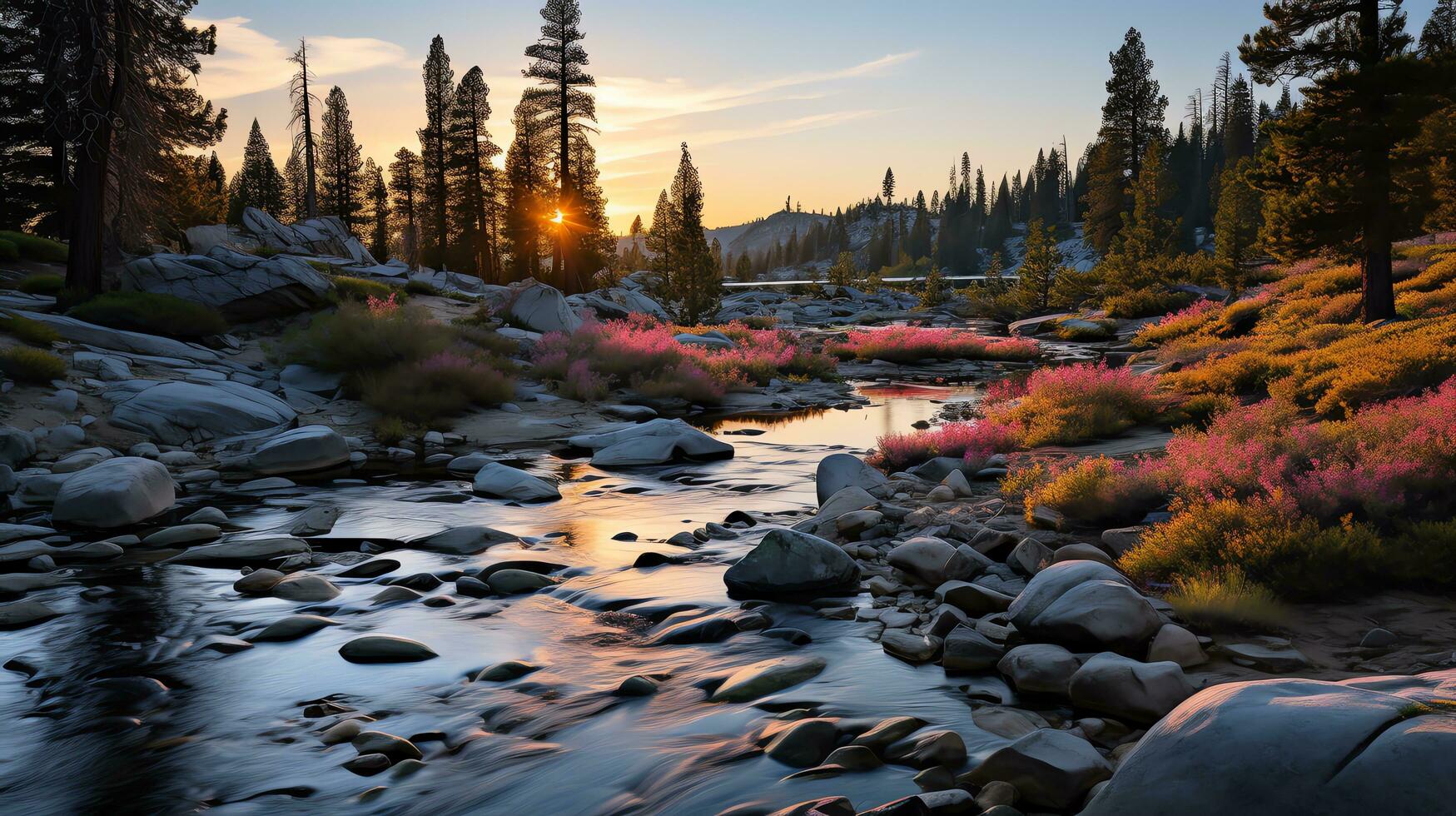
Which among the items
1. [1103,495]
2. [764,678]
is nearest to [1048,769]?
[764,678]

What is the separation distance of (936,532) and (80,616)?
6229 millimetres

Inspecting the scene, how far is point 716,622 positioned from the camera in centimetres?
525

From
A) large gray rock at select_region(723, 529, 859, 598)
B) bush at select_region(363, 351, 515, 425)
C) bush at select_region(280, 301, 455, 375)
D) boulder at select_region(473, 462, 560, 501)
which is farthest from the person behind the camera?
bush at select_region(280, 301, 455, 375)

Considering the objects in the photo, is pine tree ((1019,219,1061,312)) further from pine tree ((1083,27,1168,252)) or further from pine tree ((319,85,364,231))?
pine tree ((319,85,364,231))

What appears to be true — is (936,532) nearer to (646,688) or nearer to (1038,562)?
(1038,562)

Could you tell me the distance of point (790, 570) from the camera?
235 inches

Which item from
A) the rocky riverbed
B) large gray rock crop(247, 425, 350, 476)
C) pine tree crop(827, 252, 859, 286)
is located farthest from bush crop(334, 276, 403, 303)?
pine tree crop(827, 252, 859, 286)

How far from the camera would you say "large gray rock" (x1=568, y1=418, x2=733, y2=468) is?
11.7 metres

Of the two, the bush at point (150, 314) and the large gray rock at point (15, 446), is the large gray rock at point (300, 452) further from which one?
the bush at point (150, 314)

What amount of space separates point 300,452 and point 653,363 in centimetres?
899

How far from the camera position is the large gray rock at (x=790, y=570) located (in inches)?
234

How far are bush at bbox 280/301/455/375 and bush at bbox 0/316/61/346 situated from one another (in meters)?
3.65

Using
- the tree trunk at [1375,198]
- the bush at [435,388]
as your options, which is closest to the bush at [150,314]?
the bush at [435,388]

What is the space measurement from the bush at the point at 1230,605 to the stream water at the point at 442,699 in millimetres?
1343
